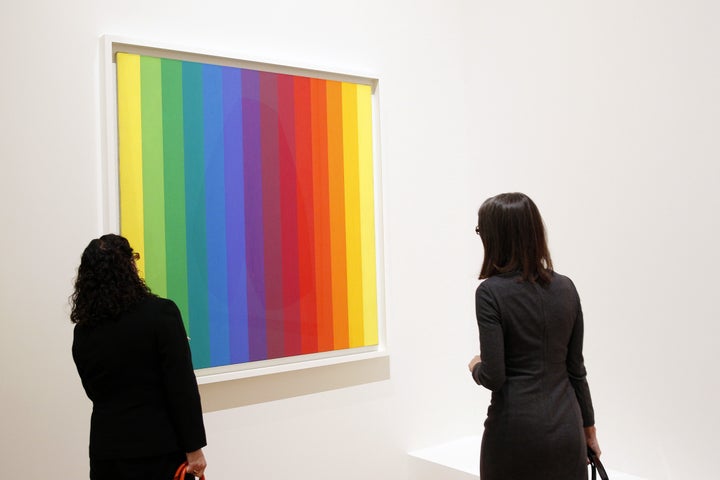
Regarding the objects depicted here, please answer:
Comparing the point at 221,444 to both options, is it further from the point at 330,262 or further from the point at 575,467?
the point at 575,467

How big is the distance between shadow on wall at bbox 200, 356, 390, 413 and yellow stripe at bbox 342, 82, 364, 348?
0.48 ft

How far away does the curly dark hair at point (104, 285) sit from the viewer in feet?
6.36

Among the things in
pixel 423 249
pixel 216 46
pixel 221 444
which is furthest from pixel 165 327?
pixel 423 249

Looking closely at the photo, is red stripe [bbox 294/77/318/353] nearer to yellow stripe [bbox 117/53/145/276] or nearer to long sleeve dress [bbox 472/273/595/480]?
yellow stripe [bbox 117/53/145/276]

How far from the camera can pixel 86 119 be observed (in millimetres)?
2570

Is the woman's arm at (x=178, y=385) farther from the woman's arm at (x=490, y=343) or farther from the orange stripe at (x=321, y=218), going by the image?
the orange stripe at (x=321, y=218)

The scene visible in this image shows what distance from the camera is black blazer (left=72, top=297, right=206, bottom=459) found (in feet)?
6.31

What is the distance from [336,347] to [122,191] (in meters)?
1.17

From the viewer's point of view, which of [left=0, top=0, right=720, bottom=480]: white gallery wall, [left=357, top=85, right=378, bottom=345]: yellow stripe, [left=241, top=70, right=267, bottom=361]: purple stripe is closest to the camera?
[left=0, top=0, right=720, bottom=480]: white gallery wall

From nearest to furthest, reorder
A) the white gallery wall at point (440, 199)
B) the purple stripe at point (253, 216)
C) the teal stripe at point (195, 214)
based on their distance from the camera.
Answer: the white gallery wall at point (440, 199) < the teal stripe at point (195, 214) < the purple stripe at point (253, 216)

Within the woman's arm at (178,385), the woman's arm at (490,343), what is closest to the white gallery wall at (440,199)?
the woman's arm at (178,385)

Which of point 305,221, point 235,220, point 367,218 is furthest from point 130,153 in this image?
point 367,218

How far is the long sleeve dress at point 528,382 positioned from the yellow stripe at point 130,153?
1390 mm

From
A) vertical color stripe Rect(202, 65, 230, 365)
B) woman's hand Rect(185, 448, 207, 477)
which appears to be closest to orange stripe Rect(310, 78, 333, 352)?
vertical color stripe Rect(202, 65, 230, 365)
